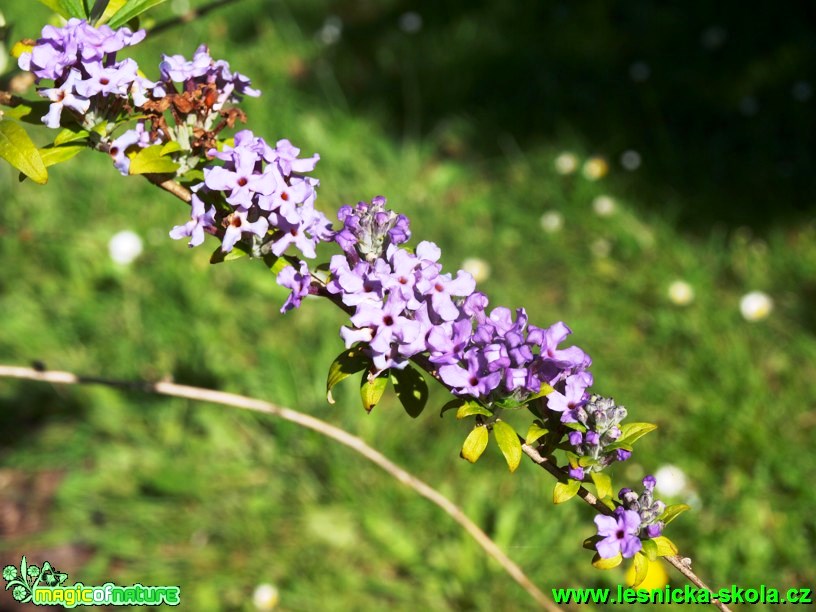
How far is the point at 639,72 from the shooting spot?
3.80 meters

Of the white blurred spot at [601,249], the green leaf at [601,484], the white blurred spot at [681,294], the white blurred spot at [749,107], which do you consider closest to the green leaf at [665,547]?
the green leaf at [601,484]

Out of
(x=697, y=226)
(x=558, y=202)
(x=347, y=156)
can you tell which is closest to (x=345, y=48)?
(x=347, y=156)

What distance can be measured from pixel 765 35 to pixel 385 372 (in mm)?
3524

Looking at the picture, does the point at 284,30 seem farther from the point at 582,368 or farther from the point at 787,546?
the point at 582,368

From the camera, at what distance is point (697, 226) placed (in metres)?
3.21

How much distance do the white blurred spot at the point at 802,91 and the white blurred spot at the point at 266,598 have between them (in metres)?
2.87

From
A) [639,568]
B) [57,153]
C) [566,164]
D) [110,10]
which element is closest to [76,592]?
[57,153]

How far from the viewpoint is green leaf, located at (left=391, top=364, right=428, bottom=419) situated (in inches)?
44.7

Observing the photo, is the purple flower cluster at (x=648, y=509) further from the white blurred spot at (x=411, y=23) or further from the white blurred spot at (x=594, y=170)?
the white blurred spot at (x=411, y=23)

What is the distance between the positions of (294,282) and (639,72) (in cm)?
316

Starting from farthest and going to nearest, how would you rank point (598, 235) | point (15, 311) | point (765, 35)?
point (765, 35)
point (598, 235)
point (15, 311)

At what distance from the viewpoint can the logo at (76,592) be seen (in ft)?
6.70

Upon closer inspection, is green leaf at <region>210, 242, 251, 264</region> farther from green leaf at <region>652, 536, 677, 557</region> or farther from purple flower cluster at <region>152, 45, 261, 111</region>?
green leaf at <region>652, 536, 677, 557</region>

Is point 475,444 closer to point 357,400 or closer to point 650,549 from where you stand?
point 650,549
